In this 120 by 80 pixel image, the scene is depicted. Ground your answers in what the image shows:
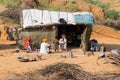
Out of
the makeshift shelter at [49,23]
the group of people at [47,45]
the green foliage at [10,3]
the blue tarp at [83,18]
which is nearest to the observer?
the group of people at [47,45]

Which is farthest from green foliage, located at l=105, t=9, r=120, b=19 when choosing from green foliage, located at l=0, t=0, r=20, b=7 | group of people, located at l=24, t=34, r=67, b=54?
group of people, located at l=24, t=34, r=67, b=54

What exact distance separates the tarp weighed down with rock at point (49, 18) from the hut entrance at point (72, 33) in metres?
1.10

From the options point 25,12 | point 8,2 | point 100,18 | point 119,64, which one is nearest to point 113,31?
point 100,18

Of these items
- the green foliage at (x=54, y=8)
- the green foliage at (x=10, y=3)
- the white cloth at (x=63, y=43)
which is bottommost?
the white cloth at (x=63, y=43)

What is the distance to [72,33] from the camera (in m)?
24.6

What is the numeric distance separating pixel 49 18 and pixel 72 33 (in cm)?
214

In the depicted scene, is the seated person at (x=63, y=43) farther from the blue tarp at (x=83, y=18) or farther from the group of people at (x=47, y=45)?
the blue tarp at (x=83, y=18)

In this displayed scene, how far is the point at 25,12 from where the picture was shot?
912 inches

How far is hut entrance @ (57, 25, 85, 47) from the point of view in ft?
80.0

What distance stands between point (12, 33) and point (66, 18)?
4.89 meters

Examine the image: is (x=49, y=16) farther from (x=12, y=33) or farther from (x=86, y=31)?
(x=12, y=33)

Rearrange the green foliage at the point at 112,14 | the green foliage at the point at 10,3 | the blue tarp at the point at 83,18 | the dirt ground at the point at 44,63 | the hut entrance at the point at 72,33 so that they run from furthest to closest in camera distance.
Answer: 1. the green foliage at the point at 112,14
2. the green foliage at the point at 10,3
3. the hut entrance at the point at 72,33
4. the blue tarp at the point at 83,18
5. the dirt ground at the point at 44,63

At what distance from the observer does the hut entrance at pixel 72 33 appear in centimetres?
2438

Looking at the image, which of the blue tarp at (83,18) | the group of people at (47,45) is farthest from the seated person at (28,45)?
the blue tarp at (83,18)
